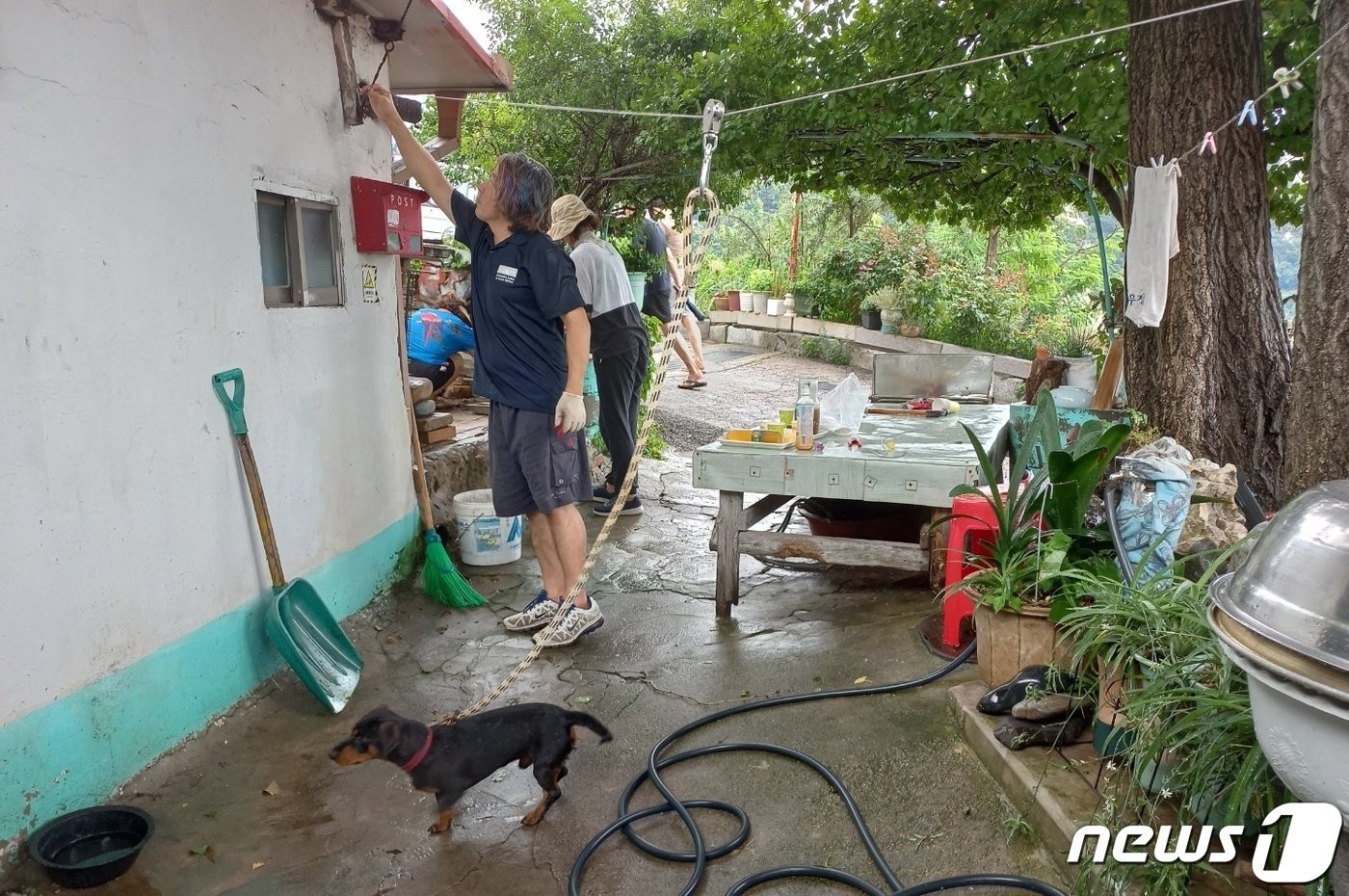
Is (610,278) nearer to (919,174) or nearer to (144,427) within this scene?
(144,427)

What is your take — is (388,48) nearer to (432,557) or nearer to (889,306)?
(432,557)

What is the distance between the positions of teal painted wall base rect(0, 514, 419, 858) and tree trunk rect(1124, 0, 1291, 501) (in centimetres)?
455

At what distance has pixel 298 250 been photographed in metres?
4.04

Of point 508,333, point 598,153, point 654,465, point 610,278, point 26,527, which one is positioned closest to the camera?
point 26,527

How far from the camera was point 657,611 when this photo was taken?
15.4 feet

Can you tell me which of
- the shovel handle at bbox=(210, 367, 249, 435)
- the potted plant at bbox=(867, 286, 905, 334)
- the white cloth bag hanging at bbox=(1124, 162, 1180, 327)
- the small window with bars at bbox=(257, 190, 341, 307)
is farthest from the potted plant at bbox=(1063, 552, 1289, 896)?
the potted plant at bbox=(867, 286, 905, 334)

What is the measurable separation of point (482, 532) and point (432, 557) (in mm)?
488

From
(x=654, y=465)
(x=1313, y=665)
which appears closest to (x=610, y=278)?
(x=654, y=465)

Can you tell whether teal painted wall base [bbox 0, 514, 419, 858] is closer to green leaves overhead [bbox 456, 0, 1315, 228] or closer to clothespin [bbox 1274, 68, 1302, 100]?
green leaves overhead [bbox 456, 0, 1315, 228]

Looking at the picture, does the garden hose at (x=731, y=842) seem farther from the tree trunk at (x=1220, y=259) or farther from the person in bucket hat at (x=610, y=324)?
the tree trunk at (x=1220, y=259)

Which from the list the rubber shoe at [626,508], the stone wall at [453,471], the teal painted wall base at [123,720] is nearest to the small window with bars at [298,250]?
the teal painted wall base at [123,720]

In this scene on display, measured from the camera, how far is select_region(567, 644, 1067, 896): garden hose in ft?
7.68

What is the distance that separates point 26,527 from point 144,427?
0.53m

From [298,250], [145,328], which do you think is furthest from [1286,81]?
[145,328]
